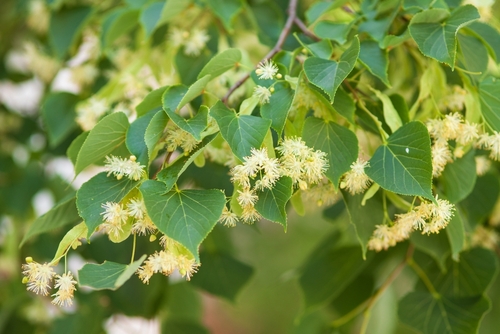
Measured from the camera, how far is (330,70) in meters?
0.42

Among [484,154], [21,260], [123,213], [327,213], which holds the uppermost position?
[123,213]

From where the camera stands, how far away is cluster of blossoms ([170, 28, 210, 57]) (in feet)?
2.08

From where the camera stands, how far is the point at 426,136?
0.41m

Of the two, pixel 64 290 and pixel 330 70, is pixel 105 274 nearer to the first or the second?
pixel 64 290

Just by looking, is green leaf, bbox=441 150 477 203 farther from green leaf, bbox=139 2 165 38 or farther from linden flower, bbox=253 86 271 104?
green leaf, bbox=139 2 165 38

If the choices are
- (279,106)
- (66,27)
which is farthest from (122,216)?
(66,27)

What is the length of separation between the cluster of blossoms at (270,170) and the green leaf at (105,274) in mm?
81

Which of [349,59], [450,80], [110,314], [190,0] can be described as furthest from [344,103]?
[110,314]

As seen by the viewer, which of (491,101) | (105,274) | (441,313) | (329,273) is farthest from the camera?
(329,273)

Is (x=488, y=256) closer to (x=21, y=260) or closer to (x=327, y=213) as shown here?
(x=327, y=213)

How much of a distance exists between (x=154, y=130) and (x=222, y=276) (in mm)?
393

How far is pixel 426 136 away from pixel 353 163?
58mm

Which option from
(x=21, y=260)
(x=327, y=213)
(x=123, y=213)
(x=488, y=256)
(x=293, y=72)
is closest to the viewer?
(x=123, y=213)

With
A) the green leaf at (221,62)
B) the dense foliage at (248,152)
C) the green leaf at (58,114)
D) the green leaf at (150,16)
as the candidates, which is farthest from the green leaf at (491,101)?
the green leaf at (58,114)
